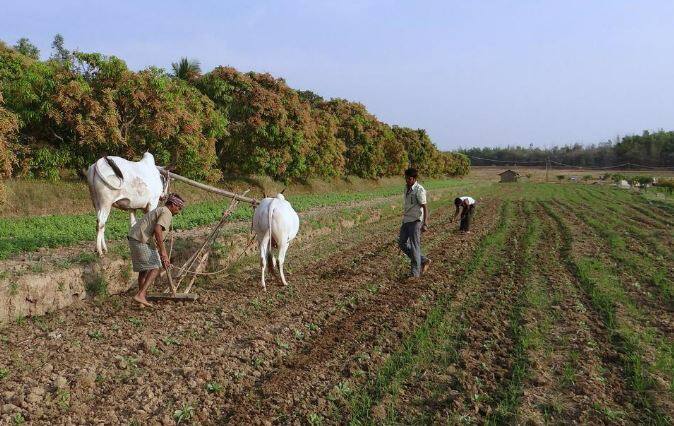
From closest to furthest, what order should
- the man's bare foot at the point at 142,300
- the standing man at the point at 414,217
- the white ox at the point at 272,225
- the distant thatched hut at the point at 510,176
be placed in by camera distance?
the man's bare foot at the point at 142,300 < the white ox at the point at 272,225 < the standing man at the point at 414,217 < the distant thatched hut at the point at 510,176

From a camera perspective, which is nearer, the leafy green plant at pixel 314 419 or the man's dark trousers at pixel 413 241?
the leafy green plant at pixel 314 419

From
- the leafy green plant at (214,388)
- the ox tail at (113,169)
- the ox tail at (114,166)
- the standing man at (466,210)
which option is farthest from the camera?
the standing man at (466,210)

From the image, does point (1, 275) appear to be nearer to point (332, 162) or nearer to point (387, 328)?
point (387, 328)

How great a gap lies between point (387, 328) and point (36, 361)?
384 cm

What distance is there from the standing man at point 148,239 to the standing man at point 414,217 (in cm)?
405

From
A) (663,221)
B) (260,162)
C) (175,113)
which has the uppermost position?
(175,113)

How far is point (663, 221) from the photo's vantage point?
19.1 meters

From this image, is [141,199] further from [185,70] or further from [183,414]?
[185,70]

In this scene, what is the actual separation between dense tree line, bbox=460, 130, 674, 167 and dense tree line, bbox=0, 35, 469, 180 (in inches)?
3491

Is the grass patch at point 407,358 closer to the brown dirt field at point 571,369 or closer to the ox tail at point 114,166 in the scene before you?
the brown dirt field at point 571,369

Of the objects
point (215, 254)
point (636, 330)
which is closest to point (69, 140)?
point (215, 254)

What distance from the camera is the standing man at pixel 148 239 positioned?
6363 mm

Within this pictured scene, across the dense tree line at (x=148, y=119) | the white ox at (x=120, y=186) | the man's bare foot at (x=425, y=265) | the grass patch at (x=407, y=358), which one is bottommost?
the grass patch at (x=407, y=358)

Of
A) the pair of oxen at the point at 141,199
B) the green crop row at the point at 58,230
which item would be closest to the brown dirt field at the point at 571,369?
the pair of oxen at the point at 141,199
